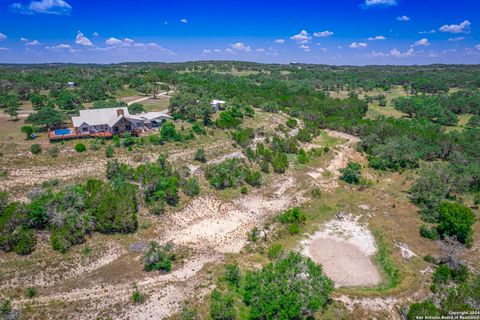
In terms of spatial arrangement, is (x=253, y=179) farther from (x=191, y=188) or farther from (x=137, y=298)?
(x=137, y=298)

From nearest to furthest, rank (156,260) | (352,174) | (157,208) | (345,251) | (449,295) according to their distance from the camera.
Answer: (449,295) < (156,260) < (345,251) < (157,208) < (352,174)

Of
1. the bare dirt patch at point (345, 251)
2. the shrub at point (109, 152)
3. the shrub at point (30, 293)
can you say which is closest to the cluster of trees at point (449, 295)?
Result: the bare dirt patch at point (345, 251)

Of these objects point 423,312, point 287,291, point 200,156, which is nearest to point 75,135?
point 200,156

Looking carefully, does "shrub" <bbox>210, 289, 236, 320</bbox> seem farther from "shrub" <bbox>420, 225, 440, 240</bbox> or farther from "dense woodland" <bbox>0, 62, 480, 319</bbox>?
"shrub" <bbox>420, 225, 440, 240</bbox>

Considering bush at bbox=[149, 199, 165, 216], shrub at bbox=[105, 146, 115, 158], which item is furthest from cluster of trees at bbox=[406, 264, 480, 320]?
shrub at bbox=[105, 146, 115, 158]

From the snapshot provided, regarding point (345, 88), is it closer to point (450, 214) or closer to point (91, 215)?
point (450, 214)

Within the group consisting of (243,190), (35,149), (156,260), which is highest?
(35,149)
